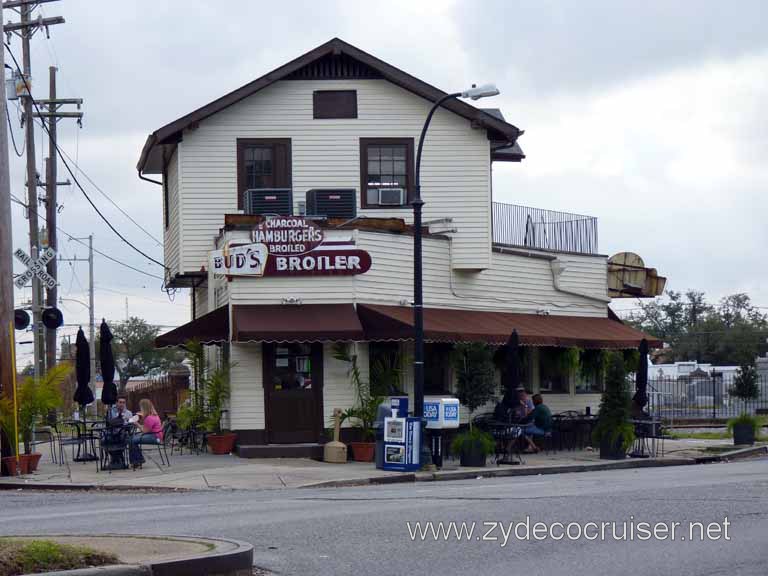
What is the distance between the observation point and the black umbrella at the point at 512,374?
2538cm

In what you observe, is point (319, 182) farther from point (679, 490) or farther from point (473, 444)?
point (679, 490)

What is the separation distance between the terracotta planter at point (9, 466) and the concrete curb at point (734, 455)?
14616mm

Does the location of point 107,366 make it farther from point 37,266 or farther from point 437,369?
point 437,369

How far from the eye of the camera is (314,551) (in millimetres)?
11016

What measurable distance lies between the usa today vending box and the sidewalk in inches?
34.3

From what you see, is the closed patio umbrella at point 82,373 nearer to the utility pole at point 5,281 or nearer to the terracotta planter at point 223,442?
the terracotta planter at point 223,442

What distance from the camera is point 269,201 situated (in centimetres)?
2870

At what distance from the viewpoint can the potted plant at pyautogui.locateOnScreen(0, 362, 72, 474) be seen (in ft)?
72.0

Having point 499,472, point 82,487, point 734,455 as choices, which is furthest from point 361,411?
point 734,455

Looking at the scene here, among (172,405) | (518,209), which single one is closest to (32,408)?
(518,209)

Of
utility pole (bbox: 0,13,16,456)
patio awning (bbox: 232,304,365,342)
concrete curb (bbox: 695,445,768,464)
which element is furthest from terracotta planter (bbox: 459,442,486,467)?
utility pole (bbox: 0,13,16,456)

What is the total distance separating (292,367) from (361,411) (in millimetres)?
1788

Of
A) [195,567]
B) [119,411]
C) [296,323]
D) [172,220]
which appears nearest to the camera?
[195,567]

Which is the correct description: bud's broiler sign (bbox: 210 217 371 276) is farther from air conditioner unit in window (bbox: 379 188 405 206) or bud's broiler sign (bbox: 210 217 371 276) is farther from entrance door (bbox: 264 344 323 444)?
air conditioner unit in window (bbox: 379 188 405 206)
